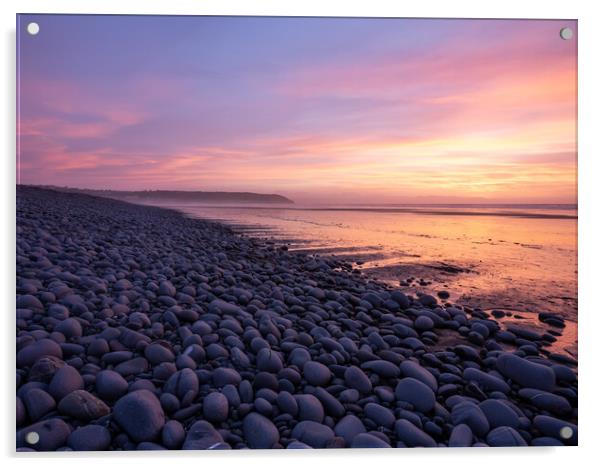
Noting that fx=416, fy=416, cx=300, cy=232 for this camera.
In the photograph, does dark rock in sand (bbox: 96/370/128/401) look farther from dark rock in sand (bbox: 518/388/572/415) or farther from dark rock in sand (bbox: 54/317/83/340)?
dark rock in sand (bbox: 518/388/572/415)

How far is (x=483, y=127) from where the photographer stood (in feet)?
7.97

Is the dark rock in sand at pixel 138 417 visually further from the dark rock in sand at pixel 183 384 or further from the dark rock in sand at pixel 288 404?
the dark rock in sand at pixel 288 404

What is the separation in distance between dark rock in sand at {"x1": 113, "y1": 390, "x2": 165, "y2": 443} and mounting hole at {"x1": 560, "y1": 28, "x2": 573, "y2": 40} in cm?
281

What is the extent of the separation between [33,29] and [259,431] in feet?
7.66

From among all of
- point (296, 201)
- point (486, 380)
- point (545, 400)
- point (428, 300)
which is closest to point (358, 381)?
point (486, 380)

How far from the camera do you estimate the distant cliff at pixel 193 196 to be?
309 cm

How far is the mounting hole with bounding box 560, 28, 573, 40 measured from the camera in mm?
2328

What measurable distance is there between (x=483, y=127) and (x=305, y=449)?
6.47 ft

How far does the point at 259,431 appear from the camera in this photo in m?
1.72

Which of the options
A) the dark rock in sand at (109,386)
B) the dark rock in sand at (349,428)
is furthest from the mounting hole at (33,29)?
the dark rock in sand at (349,428)

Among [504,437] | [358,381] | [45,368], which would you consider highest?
[45,368]

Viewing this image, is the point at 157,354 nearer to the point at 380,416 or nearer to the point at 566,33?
the point at 380,416

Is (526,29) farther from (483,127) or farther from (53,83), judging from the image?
(53,83)
